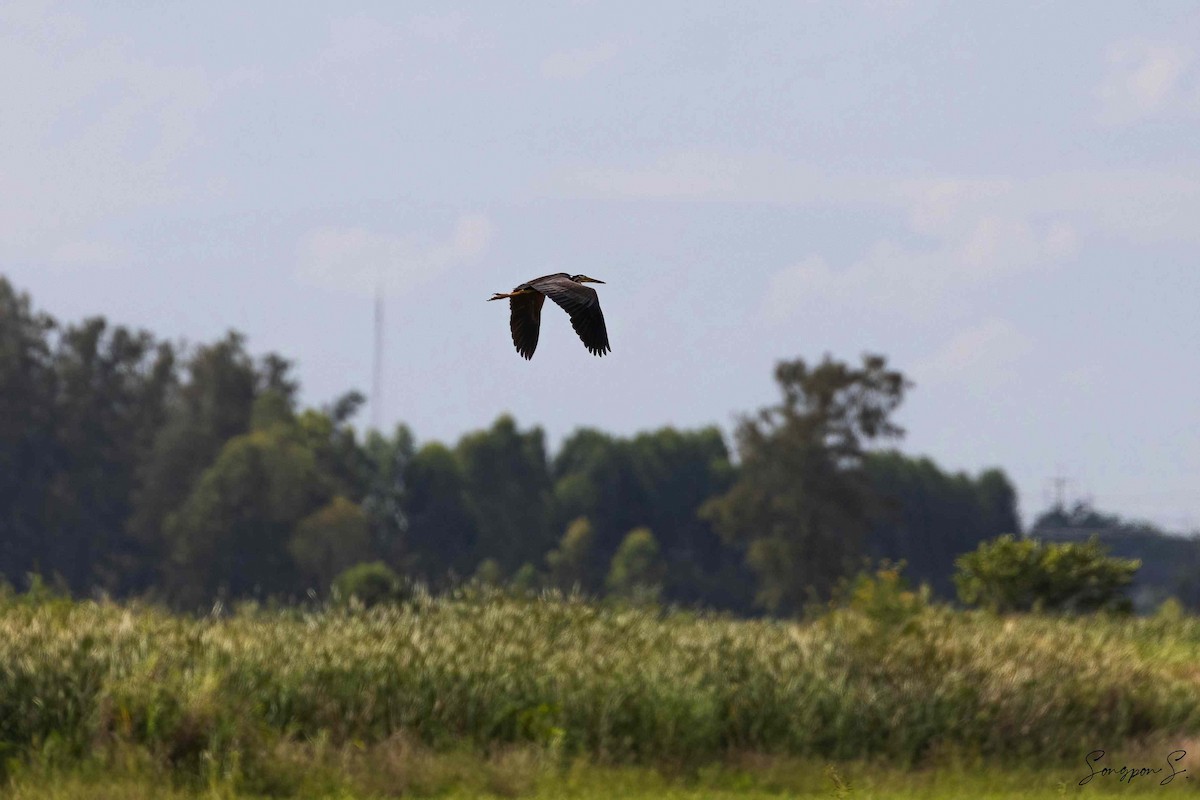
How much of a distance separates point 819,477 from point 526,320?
67601 millimetres

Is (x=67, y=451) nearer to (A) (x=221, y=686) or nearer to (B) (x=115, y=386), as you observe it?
(B) (x=115, y=386)

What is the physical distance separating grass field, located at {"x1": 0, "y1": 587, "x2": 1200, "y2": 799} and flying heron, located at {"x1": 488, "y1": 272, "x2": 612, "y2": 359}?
1145cm

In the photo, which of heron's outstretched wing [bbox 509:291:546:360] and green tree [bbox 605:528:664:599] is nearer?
heron's outstretched wing [bbox 509:291:546:360]

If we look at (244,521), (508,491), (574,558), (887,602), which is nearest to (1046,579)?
(887,602)

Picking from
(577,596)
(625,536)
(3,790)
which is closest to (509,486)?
(625,536)

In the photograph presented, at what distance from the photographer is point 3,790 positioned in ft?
62.8

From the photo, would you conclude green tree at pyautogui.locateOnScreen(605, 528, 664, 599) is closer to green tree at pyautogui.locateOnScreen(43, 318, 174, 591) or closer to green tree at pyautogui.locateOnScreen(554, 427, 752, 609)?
green tree at pyautogui.locateOnScreen(554, 427, 752, 609)

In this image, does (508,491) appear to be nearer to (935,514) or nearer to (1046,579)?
(935,514)

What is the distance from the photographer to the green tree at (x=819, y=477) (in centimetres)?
7569

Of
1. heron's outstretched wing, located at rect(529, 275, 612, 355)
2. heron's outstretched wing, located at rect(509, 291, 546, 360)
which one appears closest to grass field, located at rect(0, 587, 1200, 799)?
heron's outstretched wing, located at rect(509, 291, 546, 360)

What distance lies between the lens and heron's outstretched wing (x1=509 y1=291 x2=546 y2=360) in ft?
30.4

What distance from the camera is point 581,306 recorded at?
7.91 meters

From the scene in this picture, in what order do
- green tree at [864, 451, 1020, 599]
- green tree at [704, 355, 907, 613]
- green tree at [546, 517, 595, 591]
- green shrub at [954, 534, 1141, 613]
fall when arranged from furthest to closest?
green tree at [864, 451, 1020, 599]
green tree at [546, 517, 595, 591]
green tree at [704, 355, 907, 613]
green shrub at [954, 534, 1141, 613]

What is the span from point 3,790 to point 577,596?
9163 mm
